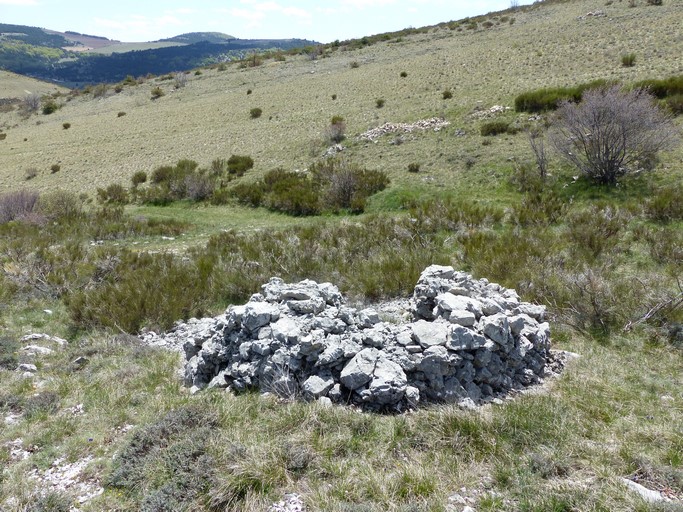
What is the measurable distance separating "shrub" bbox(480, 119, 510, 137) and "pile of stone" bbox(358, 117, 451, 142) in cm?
228

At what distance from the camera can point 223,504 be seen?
3080 mm

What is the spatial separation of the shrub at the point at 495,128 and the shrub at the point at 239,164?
1052cm

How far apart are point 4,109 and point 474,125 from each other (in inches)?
2048

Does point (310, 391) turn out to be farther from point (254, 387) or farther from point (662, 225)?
point (662, 225)

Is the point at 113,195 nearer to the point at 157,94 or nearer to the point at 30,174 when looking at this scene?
the point at 30,174

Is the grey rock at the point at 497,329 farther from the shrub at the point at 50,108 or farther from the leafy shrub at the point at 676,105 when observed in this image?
the shrub at the point at 50,108

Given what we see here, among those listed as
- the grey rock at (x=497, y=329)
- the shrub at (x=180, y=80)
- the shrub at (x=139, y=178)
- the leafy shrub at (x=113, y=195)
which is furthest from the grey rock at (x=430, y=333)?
the shrub at (x=180, y=80)

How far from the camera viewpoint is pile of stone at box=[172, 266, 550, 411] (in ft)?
14.2

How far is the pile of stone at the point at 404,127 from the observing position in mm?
19672

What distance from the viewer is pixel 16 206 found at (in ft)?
56.4

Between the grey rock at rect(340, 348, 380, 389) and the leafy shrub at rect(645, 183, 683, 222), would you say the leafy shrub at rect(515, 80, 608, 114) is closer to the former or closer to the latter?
the leafy shrub at rect(645, 183, 683, 222)

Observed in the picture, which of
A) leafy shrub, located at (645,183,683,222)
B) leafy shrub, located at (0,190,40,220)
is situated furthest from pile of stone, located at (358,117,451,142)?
leafy shrub, located at (0,190,40,220)

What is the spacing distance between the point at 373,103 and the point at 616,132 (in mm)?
15369

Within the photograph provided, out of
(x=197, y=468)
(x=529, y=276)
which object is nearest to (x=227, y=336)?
(x=197, y=468)
